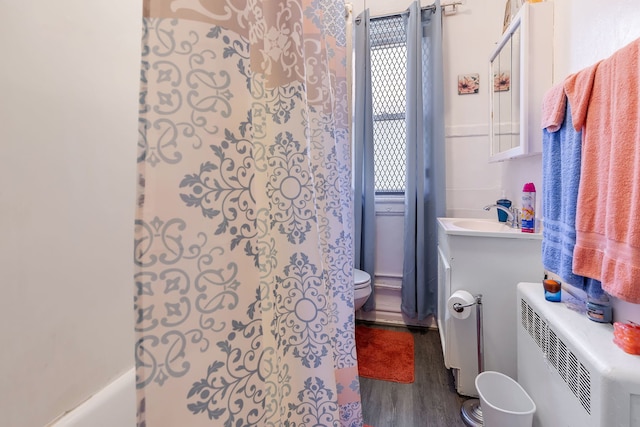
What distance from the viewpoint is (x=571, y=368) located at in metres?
0.73

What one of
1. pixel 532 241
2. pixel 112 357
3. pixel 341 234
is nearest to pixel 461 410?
pixel 532 241

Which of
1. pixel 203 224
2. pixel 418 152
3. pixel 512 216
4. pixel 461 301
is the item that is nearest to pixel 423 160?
pixel 418 152

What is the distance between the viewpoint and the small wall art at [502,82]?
1651 mm

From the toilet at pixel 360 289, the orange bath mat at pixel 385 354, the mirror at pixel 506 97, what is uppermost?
the mirror at pixel 506 97

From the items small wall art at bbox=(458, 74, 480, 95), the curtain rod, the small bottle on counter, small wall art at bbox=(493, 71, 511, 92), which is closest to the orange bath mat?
the small bottle on counter

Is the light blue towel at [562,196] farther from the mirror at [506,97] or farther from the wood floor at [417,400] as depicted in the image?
the wood floor at [417,400]

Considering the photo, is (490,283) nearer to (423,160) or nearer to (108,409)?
(423,160)

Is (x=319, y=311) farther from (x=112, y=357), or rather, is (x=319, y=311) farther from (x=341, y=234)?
(x=112, y=357)

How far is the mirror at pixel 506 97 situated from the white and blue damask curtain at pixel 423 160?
0.33m

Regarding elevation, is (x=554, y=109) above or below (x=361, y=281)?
above

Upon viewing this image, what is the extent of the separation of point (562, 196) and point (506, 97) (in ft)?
3.36

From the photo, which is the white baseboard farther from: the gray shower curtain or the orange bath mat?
the gray shower curtain

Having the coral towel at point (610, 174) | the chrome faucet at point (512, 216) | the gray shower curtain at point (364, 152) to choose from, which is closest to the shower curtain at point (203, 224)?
the coral towel at point (610, 174)

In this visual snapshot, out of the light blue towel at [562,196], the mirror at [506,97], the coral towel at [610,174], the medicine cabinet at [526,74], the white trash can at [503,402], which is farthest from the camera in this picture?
the mirror at [506,97]
